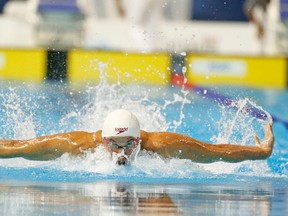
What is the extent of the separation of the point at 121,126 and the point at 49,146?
539 millimetres

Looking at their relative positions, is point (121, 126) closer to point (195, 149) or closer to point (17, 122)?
point (195, 149)

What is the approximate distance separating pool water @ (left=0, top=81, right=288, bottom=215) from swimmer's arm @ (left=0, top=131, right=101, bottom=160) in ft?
0.27

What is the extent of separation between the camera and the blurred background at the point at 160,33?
13.7m

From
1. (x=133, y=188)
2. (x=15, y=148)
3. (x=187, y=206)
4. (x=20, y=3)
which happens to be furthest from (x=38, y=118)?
(x=20, y=3)

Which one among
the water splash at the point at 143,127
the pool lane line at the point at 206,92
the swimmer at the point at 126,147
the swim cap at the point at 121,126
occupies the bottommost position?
the pool lane line at the point at 206,92

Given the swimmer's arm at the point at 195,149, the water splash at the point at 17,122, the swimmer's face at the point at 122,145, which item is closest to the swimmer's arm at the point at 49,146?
the swimmer's face at the point at 122,145

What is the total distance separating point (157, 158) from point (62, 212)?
1.76 m

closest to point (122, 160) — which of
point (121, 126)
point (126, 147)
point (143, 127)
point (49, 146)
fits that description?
point (126, 147)

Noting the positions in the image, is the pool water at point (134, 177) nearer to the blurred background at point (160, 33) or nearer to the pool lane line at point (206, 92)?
the pool lane line at point (206, 92)

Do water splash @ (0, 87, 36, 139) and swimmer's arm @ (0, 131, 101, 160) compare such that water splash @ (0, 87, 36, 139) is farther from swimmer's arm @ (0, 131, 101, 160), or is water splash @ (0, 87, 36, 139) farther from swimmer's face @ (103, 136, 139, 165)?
swimmer's face @ (103, 136, 139, 165)

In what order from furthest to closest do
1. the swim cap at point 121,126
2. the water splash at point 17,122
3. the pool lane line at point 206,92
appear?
the pool lane line at point 206,92 → the water splash at point 17,122 → the swim cap at point 121,126

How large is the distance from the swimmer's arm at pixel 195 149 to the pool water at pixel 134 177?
0.10 meters

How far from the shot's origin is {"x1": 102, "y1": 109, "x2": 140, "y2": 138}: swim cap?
224 inches

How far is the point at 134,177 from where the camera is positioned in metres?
5.86
